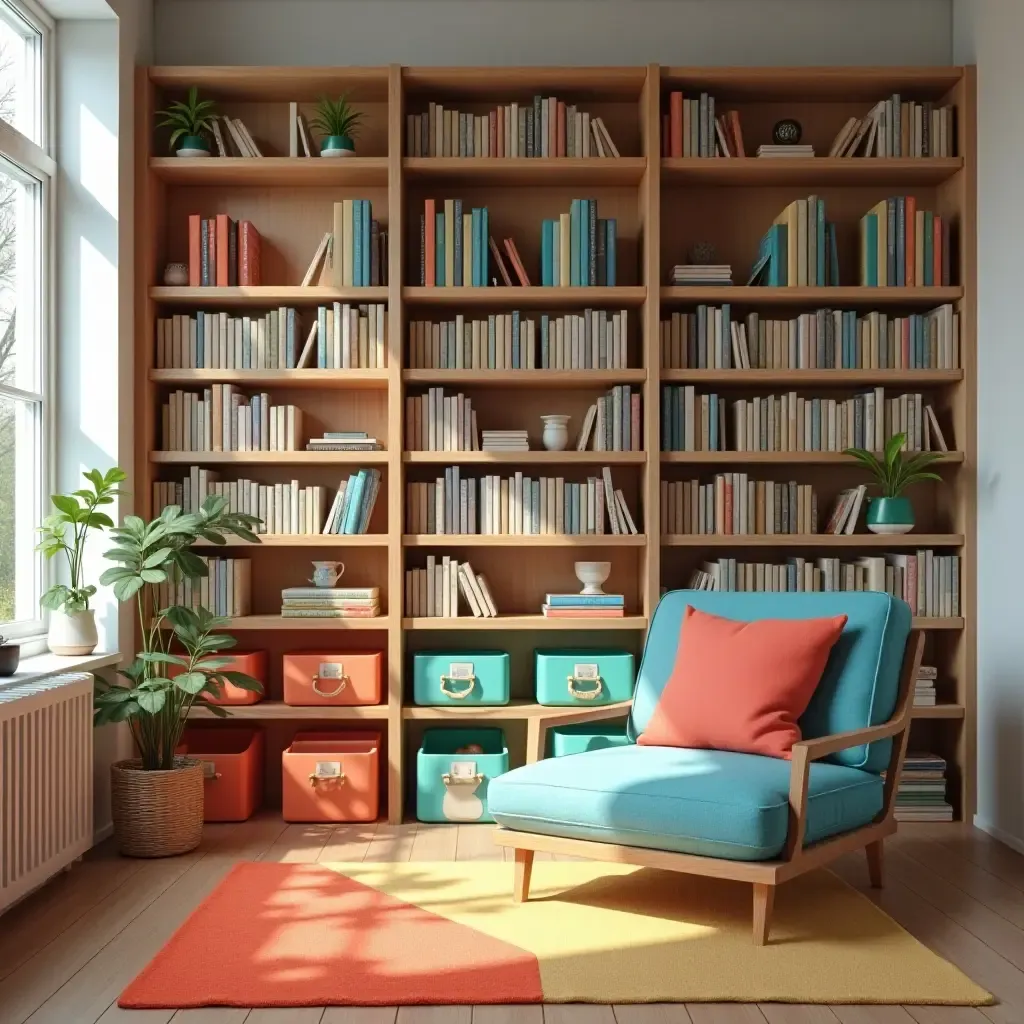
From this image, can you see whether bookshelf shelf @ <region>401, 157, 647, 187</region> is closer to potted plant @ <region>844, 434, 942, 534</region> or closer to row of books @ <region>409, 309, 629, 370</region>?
row of books @ <region>409, 309, 629, 370</region>

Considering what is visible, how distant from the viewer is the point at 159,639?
4.27 m

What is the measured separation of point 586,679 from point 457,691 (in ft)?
1.63

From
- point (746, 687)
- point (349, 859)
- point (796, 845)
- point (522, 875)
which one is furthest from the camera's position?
point (349, 859)

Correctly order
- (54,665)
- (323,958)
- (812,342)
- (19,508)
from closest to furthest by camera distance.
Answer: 1. (323,958)
2. (54,665)
3. (19,508)
4. (812,342)

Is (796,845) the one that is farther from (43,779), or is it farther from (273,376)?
(273,376)

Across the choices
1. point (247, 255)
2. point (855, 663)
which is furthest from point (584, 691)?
point (247, 255)

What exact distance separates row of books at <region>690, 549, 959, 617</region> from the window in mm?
2491

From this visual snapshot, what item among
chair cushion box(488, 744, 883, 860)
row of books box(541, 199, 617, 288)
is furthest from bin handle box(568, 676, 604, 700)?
row of books box(541, 199, 617, 288)

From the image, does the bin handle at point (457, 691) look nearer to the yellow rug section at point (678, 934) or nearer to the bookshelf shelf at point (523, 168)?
the yellow rug section at point (678, 934)

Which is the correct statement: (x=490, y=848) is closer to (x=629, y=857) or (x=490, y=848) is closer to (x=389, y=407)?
(x=629, y=857)

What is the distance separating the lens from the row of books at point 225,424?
183 inches

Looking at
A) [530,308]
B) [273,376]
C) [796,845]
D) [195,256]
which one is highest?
[195,256]

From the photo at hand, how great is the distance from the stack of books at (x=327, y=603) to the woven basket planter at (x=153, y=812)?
0.77 metres

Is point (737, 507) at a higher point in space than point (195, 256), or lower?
lower
